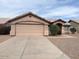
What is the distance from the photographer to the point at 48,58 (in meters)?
10.1

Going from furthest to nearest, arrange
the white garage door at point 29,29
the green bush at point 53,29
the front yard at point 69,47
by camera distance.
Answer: the green bush at point 53,29 → the white garage door at point 29,29 → the front yard at point 69,47

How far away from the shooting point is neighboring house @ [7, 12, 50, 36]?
1268 inches

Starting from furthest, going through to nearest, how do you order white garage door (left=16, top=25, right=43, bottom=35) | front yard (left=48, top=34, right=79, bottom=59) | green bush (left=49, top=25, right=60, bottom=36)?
green bush (left=49, top=25, right=60, bottom=36), white garage door (left=16, top=25, right=43, bottom=35), front yard (left=48, top=34, right=79, bottom=59)

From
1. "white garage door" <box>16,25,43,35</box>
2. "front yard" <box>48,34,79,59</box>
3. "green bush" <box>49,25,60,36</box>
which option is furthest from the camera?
"green bush" <box>49,25,60,36</box>

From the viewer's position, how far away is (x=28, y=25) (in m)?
32.7

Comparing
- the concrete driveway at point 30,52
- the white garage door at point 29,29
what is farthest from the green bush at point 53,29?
the concrete driveway at point 30,52

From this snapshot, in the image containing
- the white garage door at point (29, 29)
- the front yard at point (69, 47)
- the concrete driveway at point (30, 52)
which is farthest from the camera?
the white garage door at point (29, 29)

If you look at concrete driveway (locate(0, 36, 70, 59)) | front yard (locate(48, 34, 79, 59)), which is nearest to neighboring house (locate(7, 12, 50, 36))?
front yard (locate(48, 34, 79, 59))

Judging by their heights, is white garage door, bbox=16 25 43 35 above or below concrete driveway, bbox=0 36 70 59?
above

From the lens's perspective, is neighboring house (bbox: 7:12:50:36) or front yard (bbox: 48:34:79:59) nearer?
front yard (bbox: 48:34:79:59)

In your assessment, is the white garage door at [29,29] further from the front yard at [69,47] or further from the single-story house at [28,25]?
the front yard at [69,47]

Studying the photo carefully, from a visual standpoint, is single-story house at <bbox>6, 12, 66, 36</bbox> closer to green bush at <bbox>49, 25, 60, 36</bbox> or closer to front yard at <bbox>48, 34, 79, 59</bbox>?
green bush at <bbox>49, 25, 60, 36</bbox>

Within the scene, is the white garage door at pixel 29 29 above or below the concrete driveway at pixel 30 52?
above

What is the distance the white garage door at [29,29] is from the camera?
3219 cm
